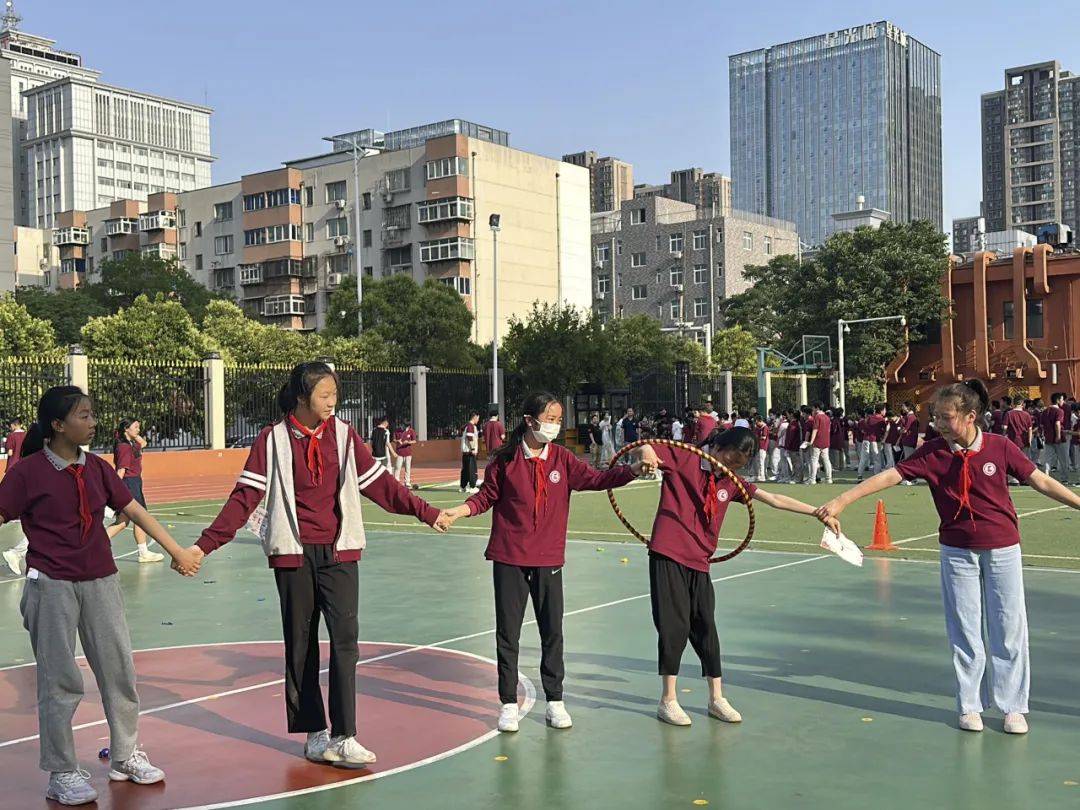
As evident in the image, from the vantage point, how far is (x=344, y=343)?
141 feet

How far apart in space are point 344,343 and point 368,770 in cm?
3795

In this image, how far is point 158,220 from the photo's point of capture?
3302 inches

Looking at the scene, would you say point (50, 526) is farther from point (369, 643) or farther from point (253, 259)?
point (253, 259)

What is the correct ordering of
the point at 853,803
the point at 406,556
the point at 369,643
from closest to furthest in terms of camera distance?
the point at 853,803, the point at 369,643, the point at 406,556

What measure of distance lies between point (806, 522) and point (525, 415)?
11722mm

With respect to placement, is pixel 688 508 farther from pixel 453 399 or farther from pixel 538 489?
pixel 453 399

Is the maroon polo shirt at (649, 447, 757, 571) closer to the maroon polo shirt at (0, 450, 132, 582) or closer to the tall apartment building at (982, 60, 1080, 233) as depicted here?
the maroon polo shirt at (0, 450, 132, 582)

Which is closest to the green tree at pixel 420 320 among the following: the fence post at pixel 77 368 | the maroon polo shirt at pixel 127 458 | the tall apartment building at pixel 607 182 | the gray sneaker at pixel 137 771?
the fence post at pixel 77 368

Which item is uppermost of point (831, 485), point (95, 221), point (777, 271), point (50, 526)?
point (95, 221)

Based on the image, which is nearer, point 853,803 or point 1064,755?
point 853,803

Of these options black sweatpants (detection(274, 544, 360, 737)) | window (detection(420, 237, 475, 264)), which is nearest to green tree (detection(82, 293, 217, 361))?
window (detection(420, 237, 475, 264))

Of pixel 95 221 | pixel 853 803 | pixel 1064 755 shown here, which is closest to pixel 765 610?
pixel 1064 755

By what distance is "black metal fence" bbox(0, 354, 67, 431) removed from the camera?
2584 cm

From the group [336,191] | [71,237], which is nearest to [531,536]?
[336,191]
